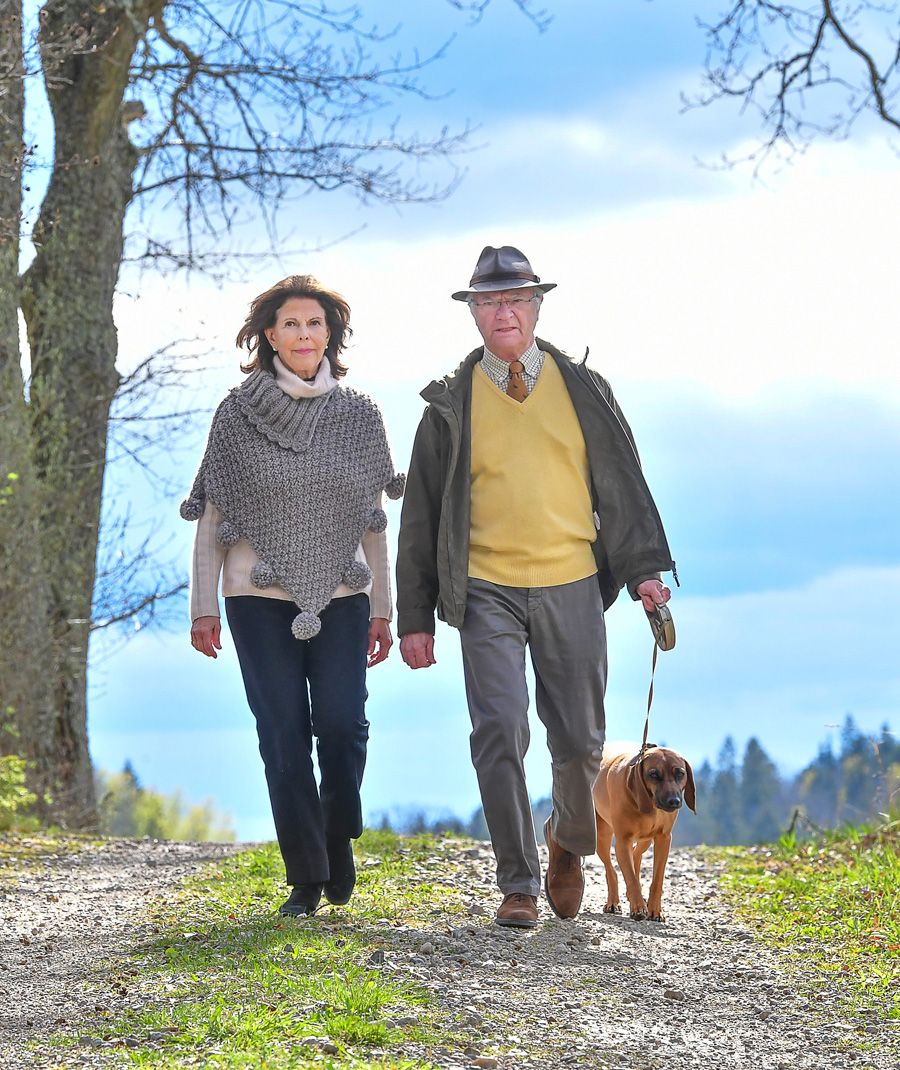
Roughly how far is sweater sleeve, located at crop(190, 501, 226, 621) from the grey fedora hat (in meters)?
1.52

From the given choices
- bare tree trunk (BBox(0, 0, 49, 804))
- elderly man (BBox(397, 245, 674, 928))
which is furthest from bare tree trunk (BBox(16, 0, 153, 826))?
elderly man (BBox(397, 245, 674, 928))

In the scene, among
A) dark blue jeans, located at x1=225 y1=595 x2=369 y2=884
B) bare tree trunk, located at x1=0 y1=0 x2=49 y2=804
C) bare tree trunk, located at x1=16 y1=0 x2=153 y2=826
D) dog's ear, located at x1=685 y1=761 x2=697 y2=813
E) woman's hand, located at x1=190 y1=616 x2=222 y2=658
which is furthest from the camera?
bare tree trunk, located at x1=16 y1=0 x2=153 y2=826

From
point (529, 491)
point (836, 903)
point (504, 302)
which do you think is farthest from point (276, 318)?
point (836, 903)

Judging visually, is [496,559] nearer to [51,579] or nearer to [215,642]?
[215,642]

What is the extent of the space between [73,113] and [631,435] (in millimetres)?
9690

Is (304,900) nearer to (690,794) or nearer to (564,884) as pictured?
(564,884)

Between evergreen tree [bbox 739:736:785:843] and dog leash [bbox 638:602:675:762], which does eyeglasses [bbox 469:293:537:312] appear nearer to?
dog leash [bbox 638:602:675:762]

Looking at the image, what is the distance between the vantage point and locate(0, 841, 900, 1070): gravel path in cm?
415

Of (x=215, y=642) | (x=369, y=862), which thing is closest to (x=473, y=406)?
(x=215, y=642)

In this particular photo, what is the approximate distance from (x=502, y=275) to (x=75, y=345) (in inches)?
329

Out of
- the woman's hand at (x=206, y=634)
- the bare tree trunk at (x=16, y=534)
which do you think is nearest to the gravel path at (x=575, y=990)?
the woman's hand at (x=206, y=634)

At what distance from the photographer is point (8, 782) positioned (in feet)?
32.8

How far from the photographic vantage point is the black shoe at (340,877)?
5695mm

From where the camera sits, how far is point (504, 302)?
568 centimetres
